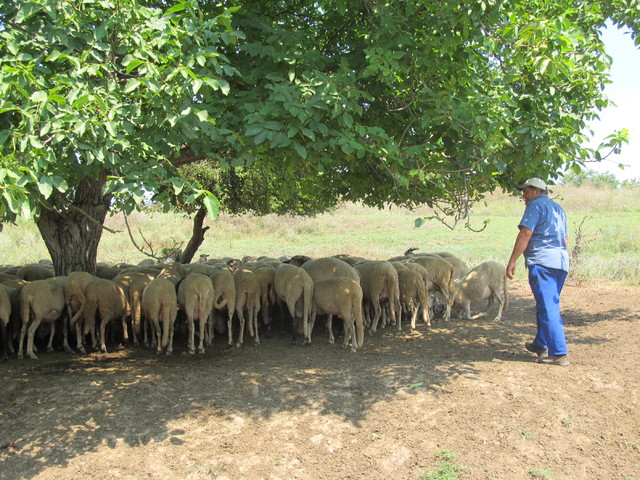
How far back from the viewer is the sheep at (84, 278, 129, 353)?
26.0 ft

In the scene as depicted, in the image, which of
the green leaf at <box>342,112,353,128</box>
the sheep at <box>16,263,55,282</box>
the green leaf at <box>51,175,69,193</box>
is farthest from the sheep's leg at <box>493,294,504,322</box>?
the sheep at <box>16,263,55,282</box>

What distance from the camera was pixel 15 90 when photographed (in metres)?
4.54

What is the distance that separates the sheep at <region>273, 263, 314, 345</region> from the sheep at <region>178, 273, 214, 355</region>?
1138 millimetres

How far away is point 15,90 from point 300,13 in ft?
15.9

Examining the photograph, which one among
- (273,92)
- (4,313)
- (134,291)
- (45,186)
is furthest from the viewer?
(134,291)

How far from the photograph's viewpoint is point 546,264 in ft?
21.4

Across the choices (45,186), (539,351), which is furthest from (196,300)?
(539,351)

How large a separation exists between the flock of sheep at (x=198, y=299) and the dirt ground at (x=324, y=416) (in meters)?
0.67

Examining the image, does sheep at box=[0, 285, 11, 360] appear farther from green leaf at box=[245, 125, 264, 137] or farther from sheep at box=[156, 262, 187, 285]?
green leaf at box=[245, 125, 264, 137]

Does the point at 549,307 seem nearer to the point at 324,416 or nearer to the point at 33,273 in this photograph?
the point at 324,416

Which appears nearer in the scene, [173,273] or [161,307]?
[161,307]

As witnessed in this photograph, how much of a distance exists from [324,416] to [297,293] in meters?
3.22

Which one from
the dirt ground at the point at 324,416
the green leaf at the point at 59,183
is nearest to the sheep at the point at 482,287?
the dirt ground at the point at 324,416

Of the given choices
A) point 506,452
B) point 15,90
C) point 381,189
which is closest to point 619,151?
point 381,189
